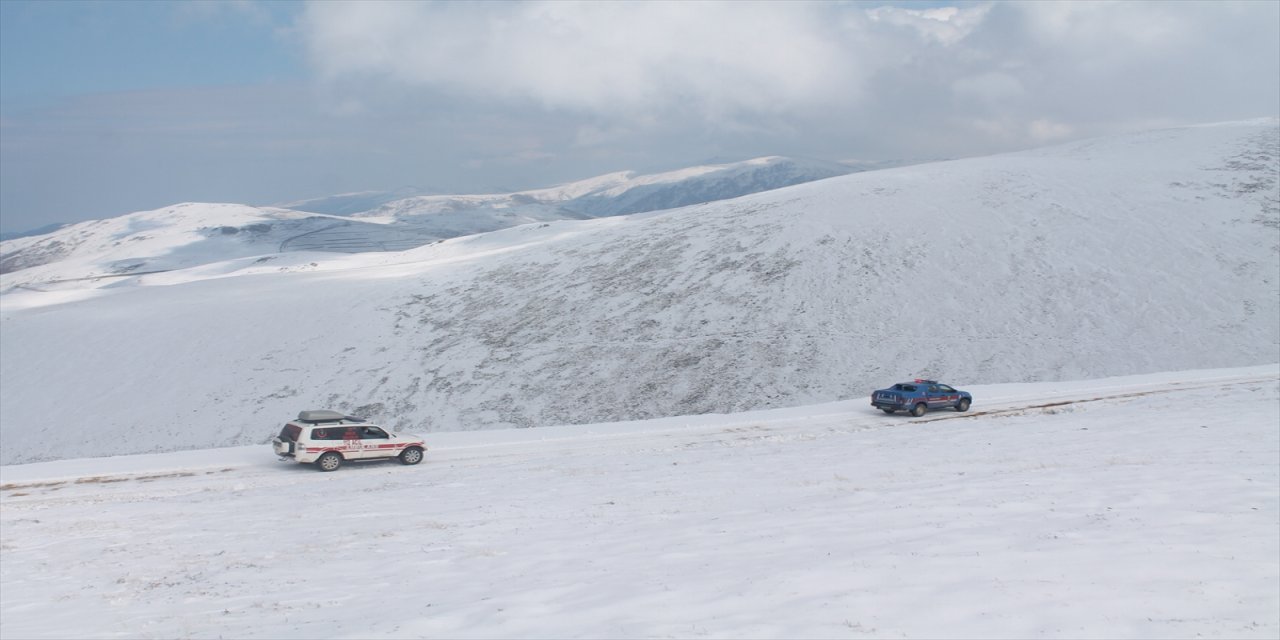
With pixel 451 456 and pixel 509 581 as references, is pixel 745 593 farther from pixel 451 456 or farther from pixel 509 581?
pixel 451 456

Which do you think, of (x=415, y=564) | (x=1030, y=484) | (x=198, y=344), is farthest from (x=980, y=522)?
(x=198, y=344)

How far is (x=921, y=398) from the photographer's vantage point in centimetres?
2806

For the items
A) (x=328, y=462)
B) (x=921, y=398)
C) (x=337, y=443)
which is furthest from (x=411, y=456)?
(x=921, y=398)

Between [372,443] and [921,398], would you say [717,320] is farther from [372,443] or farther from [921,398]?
[372,443]

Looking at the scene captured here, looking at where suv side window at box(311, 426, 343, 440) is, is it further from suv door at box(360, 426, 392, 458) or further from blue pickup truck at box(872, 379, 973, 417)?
blue pickup truck at box(872, 379, 973, 417)

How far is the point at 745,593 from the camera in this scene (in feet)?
31.7

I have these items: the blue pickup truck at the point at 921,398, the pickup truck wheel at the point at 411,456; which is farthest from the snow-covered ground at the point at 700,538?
the blue pickup truck at the point at 921,398

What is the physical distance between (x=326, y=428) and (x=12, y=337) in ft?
118

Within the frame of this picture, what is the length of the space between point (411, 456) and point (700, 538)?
13529 mm

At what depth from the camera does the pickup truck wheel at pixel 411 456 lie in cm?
2397

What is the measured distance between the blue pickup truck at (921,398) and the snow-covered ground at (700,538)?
9.66 feet

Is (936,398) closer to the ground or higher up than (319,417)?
closer to the ground

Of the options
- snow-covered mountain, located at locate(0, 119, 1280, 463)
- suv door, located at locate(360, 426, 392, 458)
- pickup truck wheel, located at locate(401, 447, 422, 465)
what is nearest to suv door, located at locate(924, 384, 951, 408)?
snow-covered mountain, located at locate(0, 119, 1280, 463)

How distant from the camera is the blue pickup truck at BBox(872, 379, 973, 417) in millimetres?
28016
